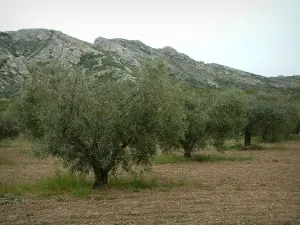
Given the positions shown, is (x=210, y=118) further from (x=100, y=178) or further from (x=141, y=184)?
(x=100, y=178)

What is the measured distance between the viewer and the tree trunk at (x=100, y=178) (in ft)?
67.0

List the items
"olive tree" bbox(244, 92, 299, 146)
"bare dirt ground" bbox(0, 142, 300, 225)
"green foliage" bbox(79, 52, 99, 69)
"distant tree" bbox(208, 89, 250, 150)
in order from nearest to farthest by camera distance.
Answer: "bare dirt ground" bbox(0, 142, 300, 225)
"distant tree" bbox(208, 89, 250, 150)
"olive tree" bbox(244, 92, 299, 146)
"green foliage" bbox(79, 52, 99, 69)

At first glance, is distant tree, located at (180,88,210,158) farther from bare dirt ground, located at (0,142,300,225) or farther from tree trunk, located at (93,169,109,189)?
tree trunk, located at (93,169,109,189)

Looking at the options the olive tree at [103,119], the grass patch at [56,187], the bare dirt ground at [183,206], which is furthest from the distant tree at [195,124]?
the grass patch at [56,187]

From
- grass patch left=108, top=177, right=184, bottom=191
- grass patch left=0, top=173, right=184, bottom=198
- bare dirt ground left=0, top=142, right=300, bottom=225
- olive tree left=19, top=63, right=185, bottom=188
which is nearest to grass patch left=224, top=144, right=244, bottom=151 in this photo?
bare dirt ground left=0, top=142, right=300, bottom=225

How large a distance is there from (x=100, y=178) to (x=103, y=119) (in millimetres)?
3636

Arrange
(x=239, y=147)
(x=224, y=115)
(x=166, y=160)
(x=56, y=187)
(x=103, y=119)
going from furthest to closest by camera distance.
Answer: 1. (x=239, y=147)
2. (x=224, y=115)
3. (x=166, y=160)
4. (x=56, y=187)
5. (x=103, y=119)

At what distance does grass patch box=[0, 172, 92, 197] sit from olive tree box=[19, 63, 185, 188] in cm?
99

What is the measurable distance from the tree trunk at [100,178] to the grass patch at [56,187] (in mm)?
464

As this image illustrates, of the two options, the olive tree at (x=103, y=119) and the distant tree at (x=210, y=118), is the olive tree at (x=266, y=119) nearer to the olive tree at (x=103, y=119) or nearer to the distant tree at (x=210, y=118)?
the distant tree at (x=210, y=118)

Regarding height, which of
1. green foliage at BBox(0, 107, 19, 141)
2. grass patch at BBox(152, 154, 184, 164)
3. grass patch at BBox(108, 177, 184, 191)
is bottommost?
grass patch at BBox(152, 154, 184, 164)

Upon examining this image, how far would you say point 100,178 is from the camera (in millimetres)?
20672

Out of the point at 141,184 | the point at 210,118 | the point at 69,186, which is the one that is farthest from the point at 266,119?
the point at 69,186

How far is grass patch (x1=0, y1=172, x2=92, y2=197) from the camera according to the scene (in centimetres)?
1886
